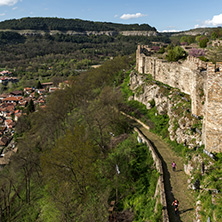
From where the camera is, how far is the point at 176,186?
1489 centimetres

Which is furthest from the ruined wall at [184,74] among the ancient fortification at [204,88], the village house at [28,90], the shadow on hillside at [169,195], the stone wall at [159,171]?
the village house at [28,90]

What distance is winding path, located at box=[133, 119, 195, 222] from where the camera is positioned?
12.5 meters

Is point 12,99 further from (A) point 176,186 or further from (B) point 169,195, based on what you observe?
(B) point 169,195

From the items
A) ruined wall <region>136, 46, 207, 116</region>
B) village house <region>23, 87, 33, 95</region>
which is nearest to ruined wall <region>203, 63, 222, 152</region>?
ruined wall <region>136, 46, 207, 116</region>

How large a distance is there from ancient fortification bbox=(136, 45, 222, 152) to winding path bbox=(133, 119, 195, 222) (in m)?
2.79

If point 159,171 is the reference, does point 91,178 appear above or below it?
below

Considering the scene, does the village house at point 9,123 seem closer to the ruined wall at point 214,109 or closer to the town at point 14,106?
the town at point 14,106

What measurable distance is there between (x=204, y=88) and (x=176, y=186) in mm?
7833

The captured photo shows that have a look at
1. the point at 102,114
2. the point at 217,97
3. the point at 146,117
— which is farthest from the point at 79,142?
the point at 217,97

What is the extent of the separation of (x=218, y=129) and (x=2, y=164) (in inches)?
1657

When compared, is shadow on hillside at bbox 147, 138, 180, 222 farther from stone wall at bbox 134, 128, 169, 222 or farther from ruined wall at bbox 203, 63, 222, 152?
ruined wall at bbox 203, 63, 222, 152

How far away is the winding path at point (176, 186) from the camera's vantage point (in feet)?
41.1

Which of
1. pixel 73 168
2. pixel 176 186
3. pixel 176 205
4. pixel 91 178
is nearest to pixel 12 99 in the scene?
pixel 73 168

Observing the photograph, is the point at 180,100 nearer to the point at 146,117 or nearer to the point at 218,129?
the point at 146,117
